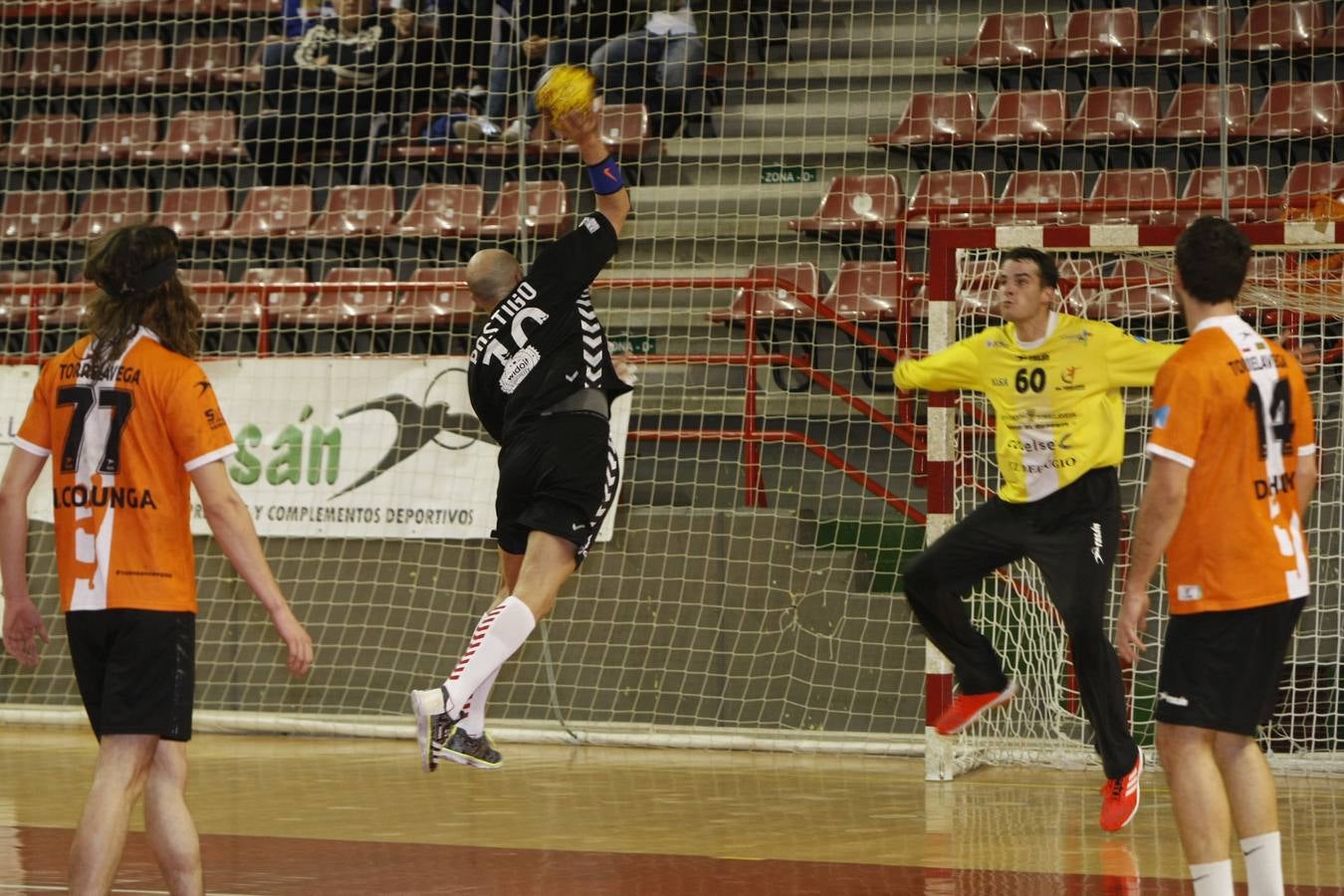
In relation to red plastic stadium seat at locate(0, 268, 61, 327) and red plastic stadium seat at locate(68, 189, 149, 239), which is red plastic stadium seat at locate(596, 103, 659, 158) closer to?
red plastic stadium seat at locate(68, 189, 149, 239)

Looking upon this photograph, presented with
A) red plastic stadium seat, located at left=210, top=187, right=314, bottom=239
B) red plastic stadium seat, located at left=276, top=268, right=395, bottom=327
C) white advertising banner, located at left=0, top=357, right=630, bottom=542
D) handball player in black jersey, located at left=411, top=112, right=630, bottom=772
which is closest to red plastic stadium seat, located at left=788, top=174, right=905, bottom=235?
white advertising banner, located at left=0, top=357, right=630, bottom=542

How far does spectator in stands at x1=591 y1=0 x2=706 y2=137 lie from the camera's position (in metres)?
12.6

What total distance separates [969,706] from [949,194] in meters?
5.08

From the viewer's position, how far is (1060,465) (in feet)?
22.8

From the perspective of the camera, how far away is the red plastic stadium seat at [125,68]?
48.2ft

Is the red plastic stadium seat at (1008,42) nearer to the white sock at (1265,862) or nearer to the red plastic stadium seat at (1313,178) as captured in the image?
the red plastic stadium seat at (1313,178)

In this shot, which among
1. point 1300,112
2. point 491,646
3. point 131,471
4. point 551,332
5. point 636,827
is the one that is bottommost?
point 636,827

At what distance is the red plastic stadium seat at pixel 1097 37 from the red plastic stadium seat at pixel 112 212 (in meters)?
7.05

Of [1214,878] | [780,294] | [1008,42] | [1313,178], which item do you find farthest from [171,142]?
[1214,878]

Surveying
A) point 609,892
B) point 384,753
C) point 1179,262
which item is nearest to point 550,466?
point 609,892

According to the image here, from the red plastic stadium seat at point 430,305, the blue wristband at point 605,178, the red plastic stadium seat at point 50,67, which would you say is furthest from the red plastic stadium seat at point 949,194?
the red plastic stadium seat at point 50,67

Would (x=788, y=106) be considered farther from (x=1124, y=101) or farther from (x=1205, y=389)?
(x=1205, y=389)

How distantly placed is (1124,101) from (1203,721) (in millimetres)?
8071

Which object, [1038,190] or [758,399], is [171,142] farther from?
[1038,190]
